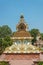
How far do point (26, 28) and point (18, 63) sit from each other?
7.95 metres

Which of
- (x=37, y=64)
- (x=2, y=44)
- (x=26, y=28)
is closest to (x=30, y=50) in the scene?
(x=26, y=28)

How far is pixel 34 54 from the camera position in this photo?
100 ft

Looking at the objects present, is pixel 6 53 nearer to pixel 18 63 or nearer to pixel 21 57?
pixel 21 57

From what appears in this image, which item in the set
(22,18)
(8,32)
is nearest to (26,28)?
(22,18)

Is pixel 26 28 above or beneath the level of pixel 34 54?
above

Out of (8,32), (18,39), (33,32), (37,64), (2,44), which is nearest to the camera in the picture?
(37,64)

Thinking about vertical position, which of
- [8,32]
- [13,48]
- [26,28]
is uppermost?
[8,32]

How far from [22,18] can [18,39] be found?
2.55 metres

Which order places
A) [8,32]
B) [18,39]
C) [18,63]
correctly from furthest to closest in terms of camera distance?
1. [8,32]
2. [18,39]
3. [18,63]

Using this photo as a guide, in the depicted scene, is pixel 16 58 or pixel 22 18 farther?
pixel 22 18

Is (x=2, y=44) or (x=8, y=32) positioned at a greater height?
(x=8, y=32)

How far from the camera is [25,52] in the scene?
3083cm

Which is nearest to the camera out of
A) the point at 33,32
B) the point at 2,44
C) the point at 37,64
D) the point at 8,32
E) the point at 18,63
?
the point at 37,64

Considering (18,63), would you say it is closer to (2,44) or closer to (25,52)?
(25,52)
